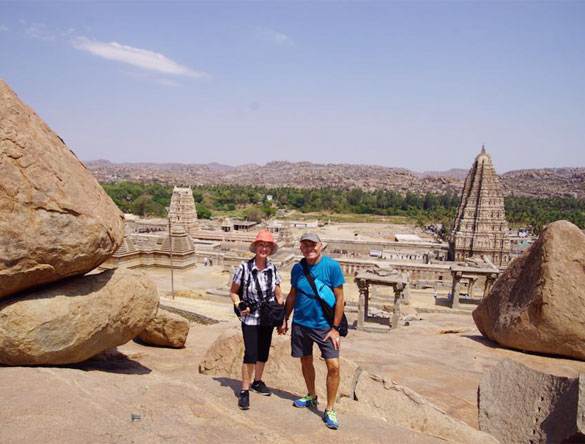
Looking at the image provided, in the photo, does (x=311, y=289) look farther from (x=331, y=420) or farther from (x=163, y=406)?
(x=163, y=406)

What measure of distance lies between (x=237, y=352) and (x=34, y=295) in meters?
2.37

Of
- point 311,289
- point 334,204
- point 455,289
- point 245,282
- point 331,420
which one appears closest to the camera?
Answer: point 331,420

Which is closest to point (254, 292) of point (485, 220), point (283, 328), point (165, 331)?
point (283, 328)

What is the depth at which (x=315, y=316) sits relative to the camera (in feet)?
13.1

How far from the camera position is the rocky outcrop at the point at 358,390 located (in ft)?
13.9

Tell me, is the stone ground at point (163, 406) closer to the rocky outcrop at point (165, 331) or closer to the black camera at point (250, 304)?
the rocky outcrop at point (165, 331)

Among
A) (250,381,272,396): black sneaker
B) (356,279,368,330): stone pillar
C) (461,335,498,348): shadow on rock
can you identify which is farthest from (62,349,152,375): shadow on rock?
(356,279,368,330): stone pillar

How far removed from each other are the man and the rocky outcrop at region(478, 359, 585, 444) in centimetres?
215

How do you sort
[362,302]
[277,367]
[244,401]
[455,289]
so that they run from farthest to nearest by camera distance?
[455,289] → [362,302] → [277,367] → [244,401]

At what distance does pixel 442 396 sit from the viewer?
Result: 213 inches

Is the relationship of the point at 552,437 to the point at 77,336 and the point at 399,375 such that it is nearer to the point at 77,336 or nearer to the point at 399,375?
the point at 399,375

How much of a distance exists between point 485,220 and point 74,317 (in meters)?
32.3

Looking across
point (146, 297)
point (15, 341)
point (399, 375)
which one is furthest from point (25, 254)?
point (399, 375)

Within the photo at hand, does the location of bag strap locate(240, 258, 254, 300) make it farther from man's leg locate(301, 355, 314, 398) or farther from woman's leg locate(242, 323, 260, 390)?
man's leg locate(301, 355, 314, 398)
